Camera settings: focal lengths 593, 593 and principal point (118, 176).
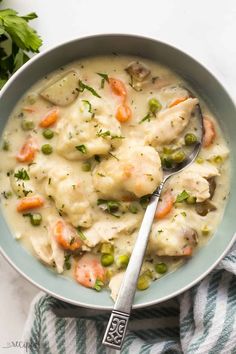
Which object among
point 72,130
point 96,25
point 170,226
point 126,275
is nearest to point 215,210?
point 170,226

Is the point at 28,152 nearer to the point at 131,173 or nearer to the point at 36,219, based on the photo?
the point at 36,219

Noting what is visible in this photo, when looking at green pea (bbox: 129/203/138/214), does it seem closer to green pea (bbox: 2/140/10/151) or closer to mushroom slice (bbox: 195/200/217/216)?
mushroom slice (bbox: 195/200/217/216)

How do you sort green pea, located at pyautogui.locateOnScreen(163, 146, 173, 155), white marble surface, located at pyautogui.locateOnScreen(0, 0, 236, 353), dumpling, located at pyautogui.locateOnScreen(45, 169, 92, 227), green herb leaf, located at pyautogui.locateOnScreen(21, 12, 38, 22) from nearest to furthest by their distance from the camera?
dumpling, located at pyautogui.locateOnScreen(45, 169, 92, 227)
green pea, located at pyautogui.locateOnScreen(163, 146, 173, 155)
green herb leaf, located at pyautogui.locateOnScreen(21, 12, 38, 22)
white marble surface, located at pyautogui.locateOnScreen(0, 0, 236, 353)

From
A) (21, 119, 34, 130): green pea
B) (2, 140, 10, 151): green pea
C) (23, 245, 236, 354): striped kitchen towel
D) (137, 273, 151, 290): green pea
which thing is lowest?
(23, 245, 236, 354): striped kitchen towel

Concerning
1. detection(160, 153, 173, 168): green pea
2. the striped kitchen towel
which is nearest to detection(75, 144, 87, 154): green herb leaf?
detection(160, 153, 173, 168): green pea

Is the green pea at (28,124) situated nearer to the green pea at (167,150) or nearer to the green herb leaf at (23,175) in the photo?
the green herb leaf at (23,175)

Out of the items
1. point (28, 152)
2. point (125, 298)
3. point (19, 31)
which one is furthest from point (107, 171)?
point (19, 31)
